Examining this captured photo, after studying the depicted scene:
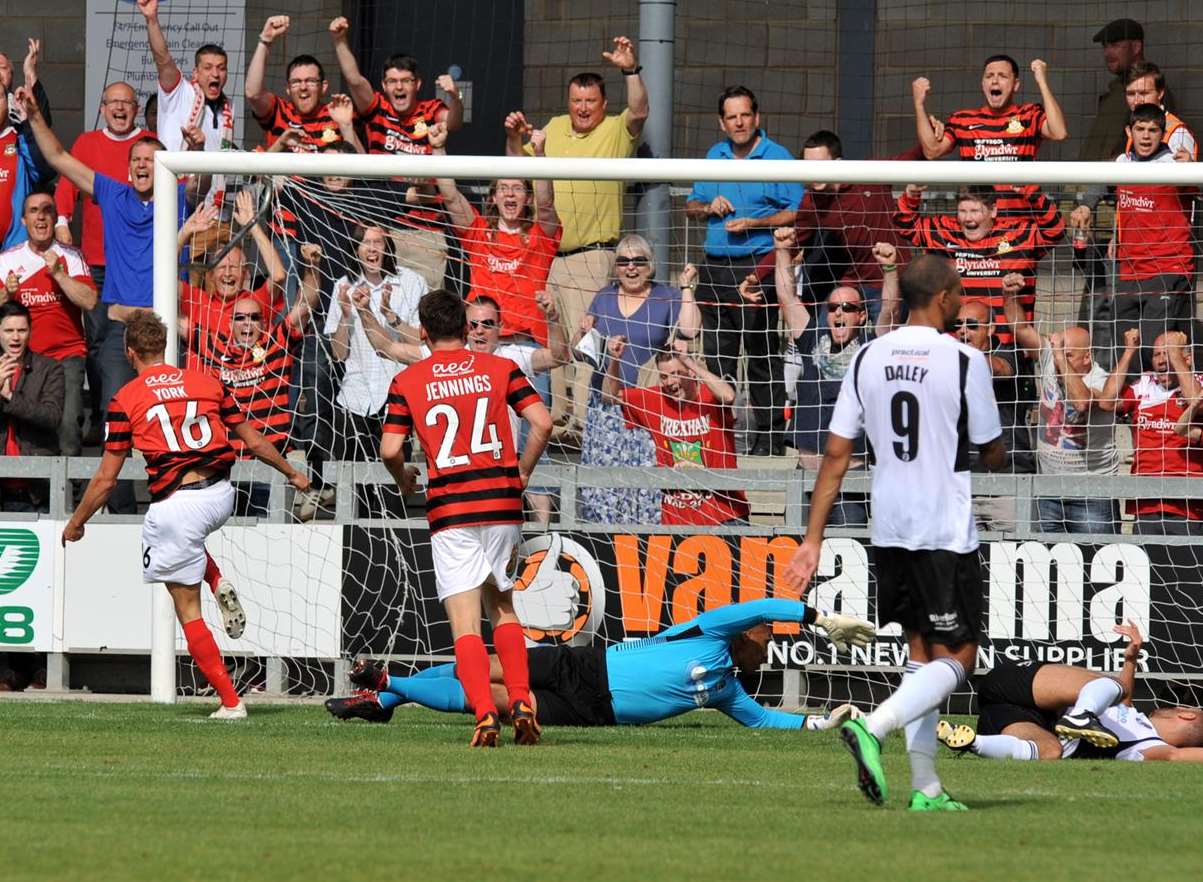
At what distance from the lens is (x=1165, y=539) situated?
11.5 m

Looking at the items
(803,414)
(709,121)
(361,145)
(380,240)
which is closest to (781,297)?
(803,414)

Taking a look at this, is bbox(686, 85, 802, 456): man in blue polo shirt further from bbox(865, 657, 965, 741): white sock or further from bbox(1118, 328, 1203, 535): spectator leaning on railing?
bbox(865, 657, 965, 741): white sock

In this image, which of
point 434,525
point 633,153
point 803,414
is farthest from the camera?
point 633,153

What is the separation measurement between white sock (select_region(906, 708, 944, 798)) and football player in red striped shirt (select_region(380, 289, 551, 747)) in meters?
2.66

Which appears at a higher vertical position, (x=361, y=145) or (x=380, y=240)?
(x=361, y=145)

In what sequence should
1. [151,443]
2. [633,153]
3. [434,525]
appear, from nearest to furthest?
[434,525]
[151,443]
[633,153]

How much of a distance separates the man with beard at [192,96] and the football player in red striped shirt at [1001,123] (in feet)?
17.6

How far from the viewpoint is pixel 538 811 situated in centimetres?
632

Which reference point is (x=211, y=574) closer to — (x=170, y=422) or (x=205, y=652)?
(x=205, y=652)

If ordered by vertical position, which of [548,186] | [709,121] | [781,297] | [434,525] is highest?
[709,121]

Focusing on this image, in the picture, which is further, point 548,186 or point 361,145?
point 361,145

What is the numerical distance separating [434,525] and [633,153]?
17.8 feet

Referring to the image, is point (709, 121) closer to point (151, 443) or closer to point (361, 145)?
point (361, 145)

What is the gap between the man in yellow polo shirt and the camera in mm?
12430
